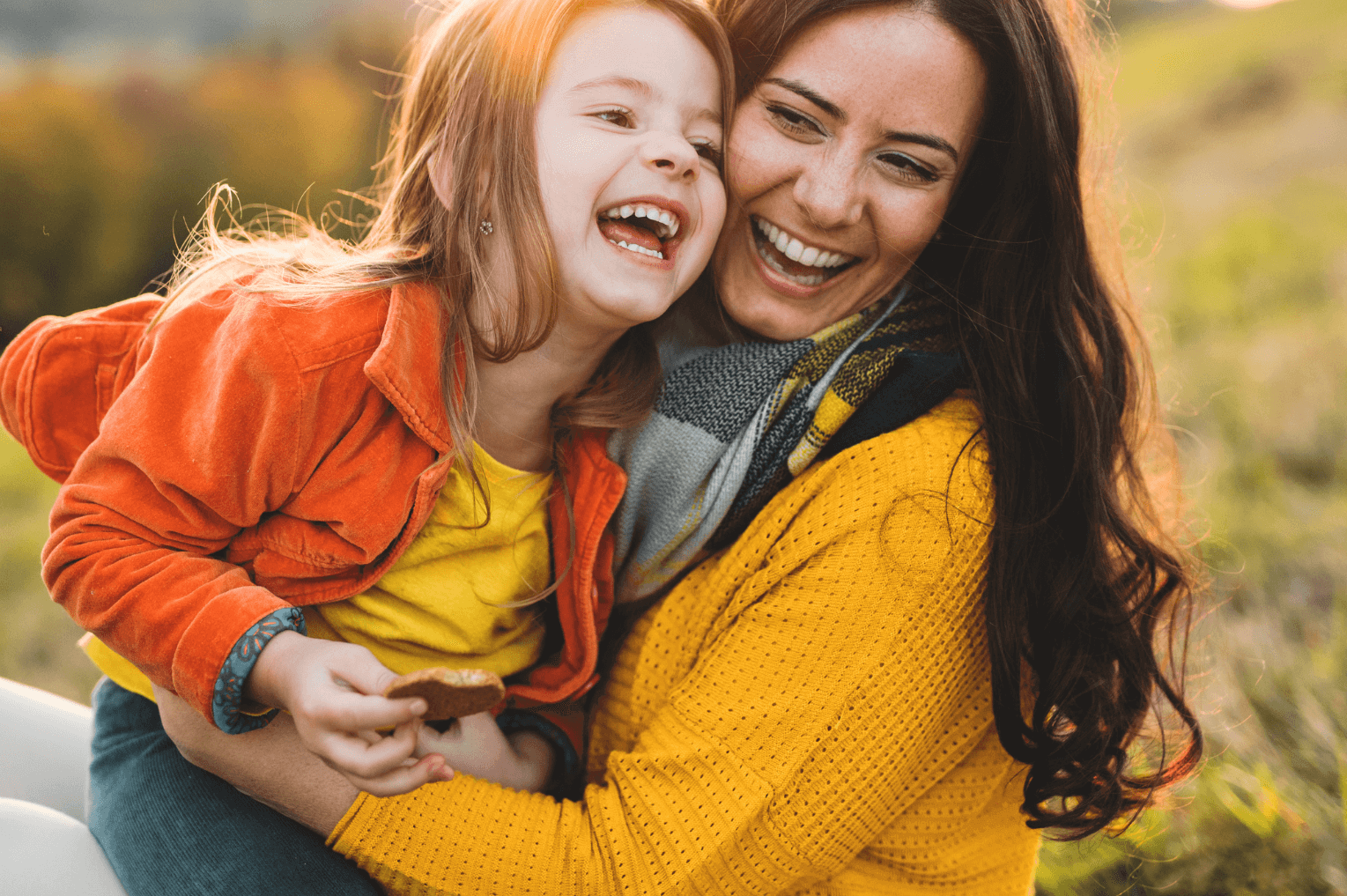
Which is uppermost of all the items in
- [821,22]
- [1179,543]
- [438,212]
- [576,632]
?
[821,22]

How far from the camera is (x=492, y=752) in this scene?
157cm

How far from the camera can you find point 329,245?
165cm

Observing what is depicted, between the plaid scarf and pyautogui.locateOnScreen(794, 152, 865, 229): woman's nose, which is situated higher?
pyautogui.locateOnScreen(794, 152, 865, 229): woman's nose

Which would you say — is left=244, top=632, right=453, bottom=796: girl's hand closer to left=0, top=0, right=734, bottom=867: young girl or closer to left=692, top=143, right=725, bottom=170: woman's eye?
left=0, top=0, right=734, bottom=867: young girl

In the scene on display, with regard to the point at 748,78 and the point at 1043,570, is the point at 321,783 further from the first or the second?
the point at 748,78

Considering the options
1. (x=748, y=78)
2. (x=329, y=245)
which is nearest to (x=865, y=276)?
(x=748, y=78)

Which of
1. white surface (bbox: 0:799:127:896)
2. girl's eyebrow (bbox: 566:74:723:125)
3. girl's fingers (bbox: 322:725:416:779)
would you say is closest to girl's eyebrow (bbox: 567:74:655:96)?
girl's eyebrow (bbox: 566:74:723:125)

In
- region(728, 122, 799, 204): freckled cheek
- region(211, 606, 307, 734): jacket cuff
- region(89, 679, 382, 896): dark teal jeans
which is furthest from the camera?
region(728, 122, 799, 204): freckled cheek

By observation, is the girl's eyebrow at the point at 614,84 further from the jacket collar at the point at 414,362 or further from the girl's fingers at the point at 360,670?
the girl's fingers at the point at 360,670

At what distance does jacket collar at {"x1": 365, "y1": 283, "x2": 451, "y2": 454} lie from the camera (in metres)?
1.37

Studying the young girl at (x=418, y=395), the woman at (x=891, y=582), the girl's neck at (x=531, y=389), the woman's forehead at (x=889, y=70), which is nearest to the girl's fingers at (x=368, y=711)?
the young girl at (x=418, y=395)

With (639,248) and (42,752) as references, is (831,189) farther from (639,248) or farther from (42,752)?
(42,752)

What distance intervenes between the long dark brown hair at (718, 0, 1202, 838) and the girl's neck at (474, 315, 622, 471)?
0.56 metres

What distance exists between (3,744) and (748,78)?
1930mm
